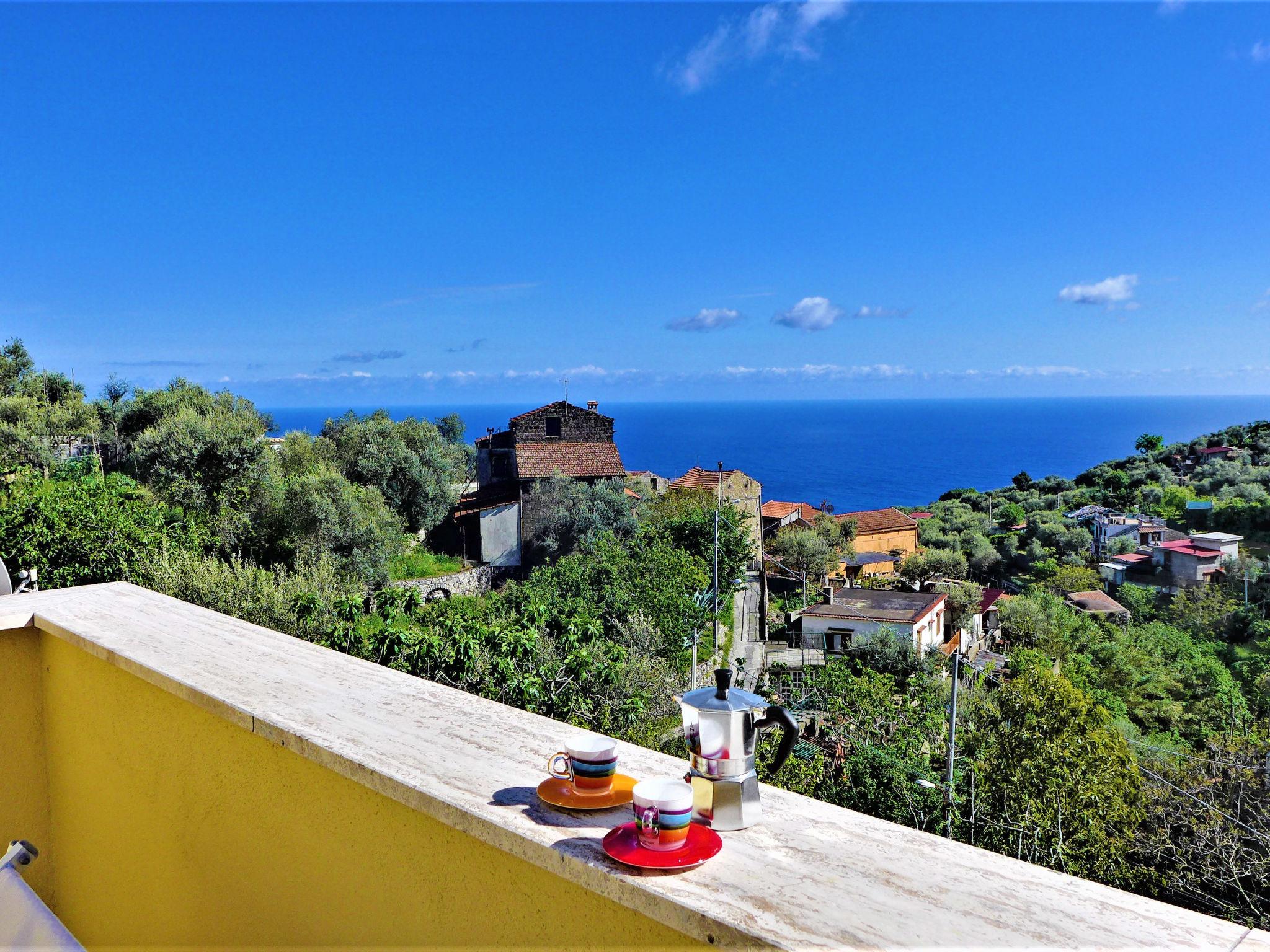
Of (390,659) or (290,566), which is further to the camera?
(290,566)

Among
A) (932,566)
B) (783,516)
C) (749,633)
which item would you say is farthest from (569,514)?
(932,566)

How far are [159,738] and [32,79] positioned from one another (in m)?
17.8

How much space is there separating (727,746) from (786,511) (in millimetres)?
35651

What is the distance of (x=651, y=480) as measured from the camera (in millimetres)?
28031

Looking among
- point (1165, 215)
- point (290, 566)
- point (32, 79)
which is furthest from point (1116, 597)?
point (1165, 215)

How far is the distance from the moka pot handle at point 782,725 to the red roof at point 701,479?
2450cm

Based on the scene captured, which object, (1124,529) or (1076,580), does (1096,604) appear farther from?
(1124,529)

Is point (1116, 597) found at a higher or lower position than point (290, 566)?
lower

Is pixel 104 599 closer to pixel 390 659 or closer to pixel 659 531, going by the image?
pixel 390 659

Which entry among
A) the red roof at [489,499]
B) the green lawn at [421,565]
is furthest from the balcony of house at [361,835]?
the red roof at [489,499]

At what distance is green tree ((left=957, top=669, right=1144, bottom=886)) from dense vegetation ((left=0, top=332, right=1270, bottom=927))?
0.04 metres

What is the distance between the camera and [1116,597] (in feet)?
100

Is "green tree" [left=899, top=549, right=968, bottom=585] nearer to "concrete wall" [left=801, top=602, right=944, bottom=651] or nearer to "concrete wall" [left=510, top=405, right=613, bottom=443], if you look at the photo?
"concrete wall" [left=801, top=602, right=944, bottom=651]

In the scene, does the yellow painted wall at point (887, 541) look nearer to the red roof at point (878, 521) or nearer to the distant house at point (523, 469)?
the red roof at point (878, 521)
